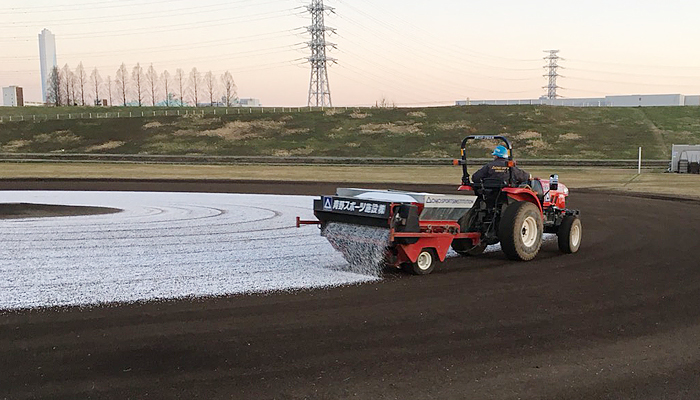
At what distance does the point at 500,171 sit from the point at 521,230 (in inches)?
34.0

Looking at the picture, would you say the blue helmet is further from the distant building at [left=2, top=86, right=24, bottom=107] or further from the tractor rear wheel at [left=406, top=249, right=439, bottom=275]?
the distant building at [left=2, top=86, right=24, bottom=107]

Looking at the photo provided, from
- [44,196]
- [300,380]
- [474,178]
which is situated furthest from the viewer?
[44,196]

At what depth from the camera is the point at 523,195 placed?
29.2ft

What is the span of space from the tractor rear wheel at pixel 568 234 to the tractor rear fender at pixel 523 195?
632mm

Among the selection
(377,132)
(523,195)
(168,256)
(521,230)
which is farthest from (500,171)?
(377,132)

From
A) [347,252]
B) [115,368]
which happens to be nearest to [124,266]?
[347,252]

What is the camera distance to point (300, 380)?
4.42m

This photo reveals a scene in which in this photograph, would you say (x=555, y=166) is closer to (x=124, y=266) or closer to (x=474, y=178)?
(x=474, y=178)

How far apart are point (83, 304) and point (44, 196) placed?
13.0m

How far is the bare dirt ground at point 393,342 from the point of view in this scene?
4.32m

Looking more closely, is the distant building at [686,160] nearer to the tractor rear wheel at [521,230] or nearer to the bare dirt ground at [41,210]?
the tractor rear wheel at [521,230]

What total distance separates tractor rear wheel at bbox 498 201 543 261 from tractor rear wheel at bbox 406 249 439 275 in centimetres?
118

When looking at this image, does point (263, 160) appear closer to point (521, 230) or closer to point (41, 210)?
point (41, 210)

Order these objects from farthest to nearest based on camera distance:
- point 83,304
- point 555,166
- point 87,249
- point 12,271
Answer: point 555,166
point 87,249
point 12,271
point 83,304
